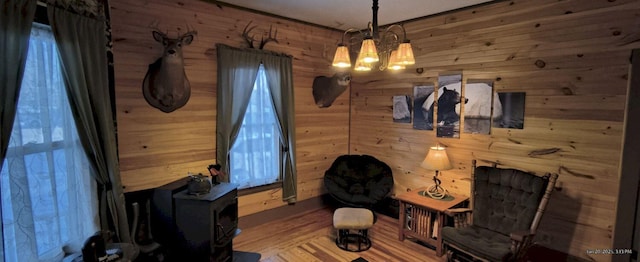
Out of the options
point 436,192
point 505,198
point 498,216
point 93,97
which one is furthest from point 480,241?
point 93,97

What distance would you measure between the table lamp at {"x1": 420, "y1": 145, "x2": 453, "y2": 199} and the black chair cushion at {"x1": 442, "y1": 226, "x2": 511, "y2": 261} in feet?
1.91

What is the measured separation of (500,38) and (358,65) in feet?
6.35

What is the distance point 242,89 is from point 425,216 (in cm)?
252

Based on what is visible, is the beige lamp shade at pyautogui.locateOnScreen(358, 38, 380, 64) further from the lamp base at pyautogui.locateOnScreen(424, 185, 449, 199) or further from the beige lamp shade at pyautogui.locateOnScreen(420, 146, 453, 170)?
the lamp base at pyautogui.locateOnScreen(424, 185, 449, 199)

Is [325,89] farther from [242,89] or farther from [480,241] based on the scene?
[480,241]

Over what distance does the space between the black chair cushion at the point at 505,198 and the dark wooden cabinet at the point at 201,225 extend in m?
2.51

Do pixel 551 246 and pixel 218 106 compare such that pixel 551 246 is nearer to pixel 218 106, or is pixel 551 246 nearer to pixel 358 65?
pixel 358 65

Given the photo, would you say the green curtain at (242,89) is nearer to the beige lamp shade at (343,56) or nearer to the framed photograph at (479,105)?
the beige lamp shade at (343,56)

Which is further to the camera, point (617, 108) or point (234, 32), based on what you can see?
point (234, 32)

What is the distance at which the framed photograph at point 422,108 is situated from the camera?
392 cm

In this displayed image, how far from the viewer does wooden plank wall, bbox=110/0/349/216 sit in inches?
114

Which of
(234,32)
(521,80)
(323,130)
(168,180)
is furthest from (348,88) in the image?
(168,180)

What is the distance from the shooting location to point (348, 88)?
16.0ft
